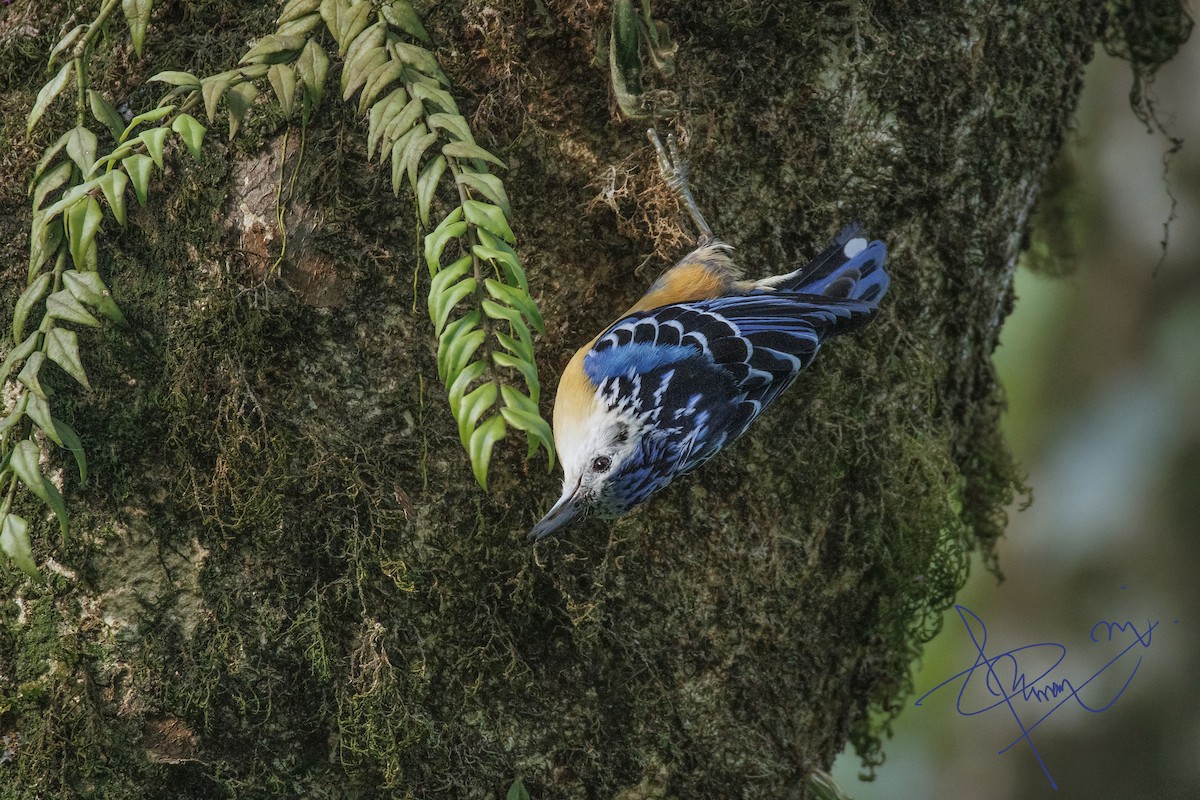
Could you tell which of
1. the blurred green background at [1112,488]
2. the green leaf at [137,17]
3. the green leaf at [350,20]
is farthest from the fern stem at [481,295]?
the blurred green background at [1112,488]

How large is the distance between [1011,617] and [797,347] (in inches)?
129

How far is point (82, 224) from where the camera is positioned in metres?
1.86

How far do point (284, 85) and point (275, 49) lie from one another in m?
0.10

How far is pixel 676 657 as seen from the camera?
7.75 feet

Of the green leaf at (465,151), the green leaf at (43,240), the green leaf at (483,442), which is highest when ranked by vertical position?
the green leaf at (43,240)

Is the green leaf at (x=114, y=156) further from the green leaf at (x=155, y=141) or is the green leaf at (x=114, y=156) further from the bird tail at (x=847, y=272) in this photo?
the bird tail at (x=847, y=272)

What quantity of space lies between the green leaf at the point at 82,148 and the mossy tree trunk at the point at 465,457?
0.79 feet

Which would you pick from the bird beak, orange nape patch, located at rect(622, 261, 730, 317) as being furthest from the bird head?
orange nape patch, located at rect(622, 261, 730, 317)

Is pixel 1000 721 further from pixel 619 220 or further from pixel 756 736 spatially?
pixel 619 220

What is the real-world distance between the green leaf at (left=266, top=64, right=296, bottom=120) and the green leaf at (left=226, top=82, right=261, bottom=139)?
0.16ft

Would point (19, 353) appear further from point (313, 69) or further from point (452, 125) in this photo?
point (452, 125)

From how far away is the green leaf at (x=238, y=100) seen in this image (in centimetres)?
187

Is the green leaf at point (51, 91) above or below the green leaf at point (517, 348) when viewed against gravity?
above

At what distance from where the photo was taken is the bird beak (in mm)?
2059
